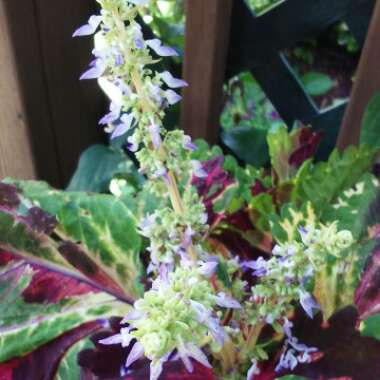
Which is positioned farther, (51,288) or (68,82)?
(68,82)

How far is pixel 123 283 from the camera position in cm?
71

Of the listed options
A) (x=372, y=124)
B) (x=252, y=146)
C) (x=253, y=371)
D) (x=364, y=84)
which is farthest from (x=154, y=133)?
(x=252, y=146)

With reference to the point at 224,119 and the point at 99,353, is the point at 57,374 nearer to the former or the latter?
the point at 99,353

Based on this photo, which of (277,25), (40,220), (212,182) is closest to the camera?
(40,220)

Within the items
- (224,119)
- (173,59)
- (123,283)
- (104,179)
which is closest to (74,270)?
(123,283)

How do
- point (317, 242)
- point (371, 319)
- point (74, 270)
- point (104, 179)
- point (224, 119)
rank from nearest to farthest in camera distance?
point (317, 242) < point (371, 319) < point (74, 270) < point (104, 179) < point (224, 119)

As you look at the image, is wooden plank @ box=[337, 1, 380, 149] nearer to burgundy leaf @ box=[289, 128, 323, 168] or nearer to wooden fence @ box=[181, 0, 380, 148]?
wooden fence @ box=[181, 0, 380, 148]

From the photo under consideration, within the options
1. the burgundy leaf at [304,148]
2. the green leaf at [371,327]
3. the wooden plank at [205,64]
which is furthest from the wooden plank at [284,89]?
the green leaf at [371,327]

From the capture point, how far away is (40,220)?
2.20ft

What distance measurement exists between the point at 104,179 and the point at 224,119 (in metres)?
0.75

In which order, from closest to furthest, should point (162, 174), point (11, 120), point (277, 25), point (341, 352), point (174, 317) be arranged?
point (174, 317)
point (162, 174)
point (341, 352)
point (11, 120)
point (277, 25)

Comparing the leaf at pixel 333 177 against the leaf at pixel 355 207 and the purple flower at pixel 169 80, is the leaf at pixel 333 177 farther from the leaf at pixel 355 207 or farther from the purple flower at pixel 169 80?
the purple flower at pixel 169 80

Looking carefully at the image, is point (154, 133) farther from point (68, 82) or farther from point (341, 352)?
point (68, 82)

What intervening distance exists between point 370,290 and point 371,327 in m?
0.04
